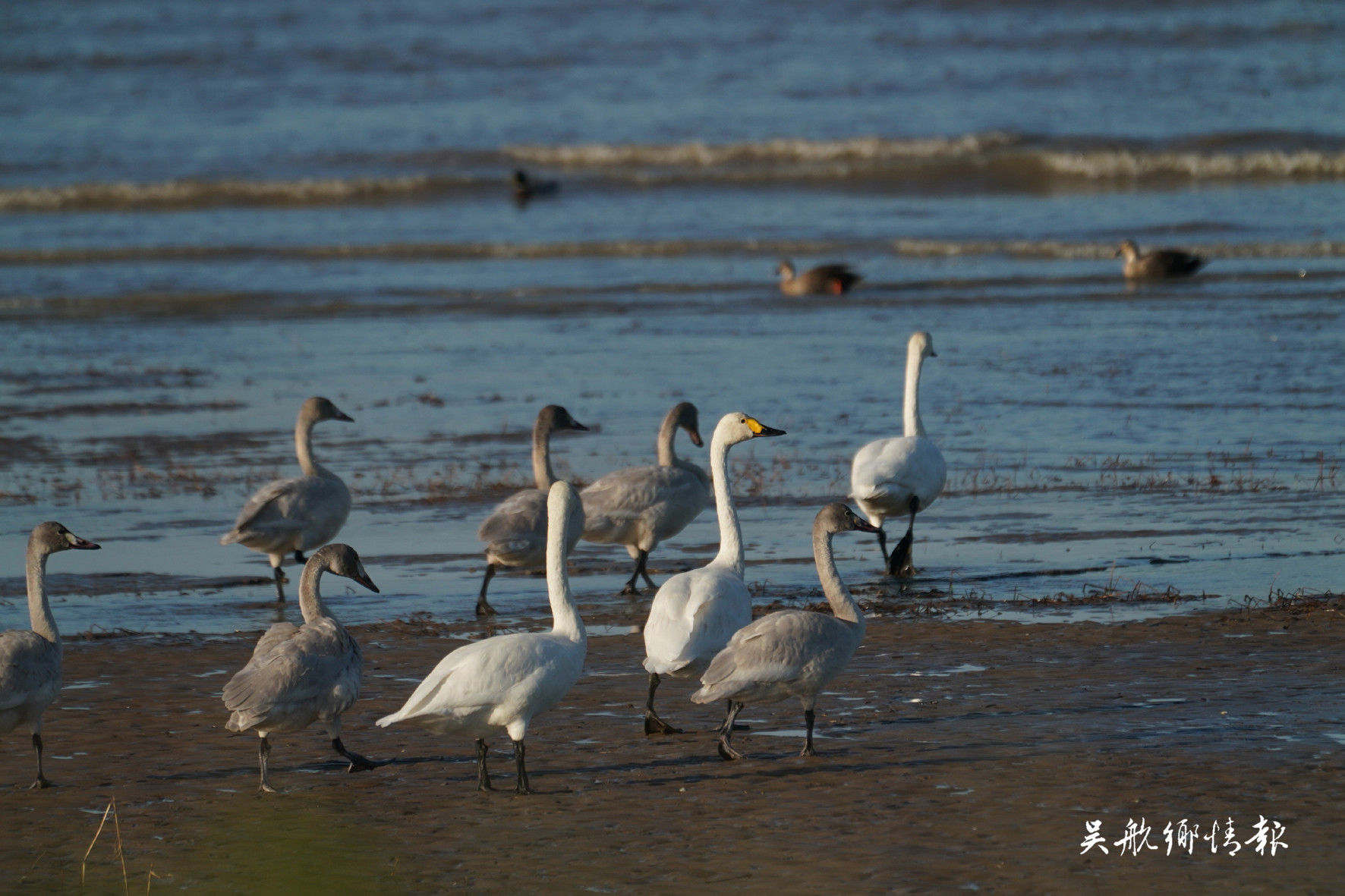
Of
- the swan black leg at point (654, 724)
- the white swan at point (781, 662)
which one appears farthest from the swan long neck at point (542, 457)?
the white swan at point (781, 662)

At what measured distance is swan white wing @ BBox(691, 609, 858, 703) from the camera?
21.9ft

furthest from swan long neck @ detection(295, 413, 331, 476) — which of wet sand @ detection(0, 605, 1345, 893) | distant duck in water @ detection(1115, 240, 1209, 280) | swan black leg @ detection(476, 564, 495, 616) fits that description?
distant duck in water @ detection(1115, 240, 1209, 280)

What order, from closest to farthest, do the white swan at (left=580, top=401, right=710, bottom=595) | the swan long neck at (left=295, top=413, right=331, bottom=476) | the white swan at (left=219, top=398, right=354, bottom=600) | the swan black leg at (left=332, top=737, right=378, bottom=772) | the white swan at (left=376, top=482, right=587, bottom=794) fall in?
1. the white swan at (left=376, top=482, right=587, bottom=794)
2. the swan black leg at (left=332, top=737, right=378, bottom=772)
3. the white swan at (left=580, top=401, right=710, bottom=595)
4. the white swan at (left=219, top=398, right=354, bottom=600)
5. the swan long neck at (left=295, top=413, right=331, bottom=476)

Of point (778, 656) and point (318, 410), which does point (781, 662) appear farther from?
point (318, 410)

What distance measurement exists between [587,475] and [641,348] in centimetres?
642

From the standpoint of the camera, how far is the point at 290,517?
1055 cm

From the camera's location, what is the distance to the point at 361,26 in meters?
58.5

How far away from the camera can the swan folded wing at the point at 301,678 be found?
662 cm

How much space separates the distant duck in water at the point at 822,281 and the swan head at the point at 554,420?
12.4 m

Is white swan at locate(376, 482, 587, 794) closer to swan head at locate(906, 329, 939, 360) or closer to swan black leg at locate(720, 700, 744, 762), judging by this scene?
swan black leg at locate(720, 700, 744, 762)

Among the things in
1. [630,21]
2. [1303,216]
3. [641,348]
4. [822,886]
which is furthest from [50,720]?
[630,21]

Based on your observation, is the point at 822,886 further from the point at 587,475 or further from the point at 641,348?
the point at 641,348

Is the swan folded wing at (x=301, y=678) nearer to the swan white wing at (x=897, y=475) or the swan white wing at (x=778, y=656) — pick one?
the swan white wing at (x=778, y=656)

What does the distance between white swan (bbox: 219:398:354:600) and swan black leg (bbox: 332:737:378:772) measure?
364 centimetres
